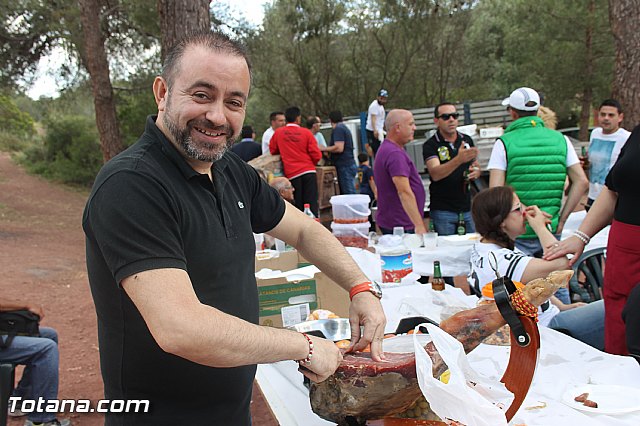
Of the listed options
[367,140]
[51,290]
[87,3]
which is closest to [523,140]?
[51,290]

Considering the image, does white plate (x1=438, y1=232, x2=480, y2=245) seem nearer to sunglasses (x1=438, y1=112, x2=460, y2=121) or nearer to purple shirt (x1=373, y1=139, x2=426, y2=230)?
purple shirt (x1=373, y1=139, x2=426, y2=230)

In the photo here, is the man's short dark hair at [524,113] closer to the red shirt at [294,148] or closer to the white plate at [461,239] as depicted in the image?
the white plate at [461,239]

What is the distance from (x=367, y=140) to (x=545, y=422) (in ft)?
32.9

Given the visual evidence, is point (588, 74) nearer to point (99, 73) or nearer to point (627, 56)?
point (627, 56)

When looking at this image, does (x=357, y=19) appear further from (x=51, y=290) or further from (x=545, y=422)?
(x=545, y=422)

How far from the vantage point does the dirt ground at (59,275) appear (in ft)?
15.2

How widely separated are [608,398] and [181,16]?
5.32 m

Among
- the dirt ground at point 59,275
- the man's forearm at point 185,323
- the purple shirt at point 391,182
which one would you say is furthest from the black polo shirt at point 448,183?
the man's forearm at point 185,323

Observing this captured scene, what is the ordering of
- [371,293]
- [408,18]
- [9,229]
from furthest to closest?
[408,18], [9,229], [371,293]

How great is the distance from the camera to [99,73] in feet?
33.1

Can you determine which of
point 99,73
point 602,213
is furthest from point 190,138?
point 99,73

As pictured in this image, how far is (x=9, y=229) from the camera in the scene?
37.3 ft

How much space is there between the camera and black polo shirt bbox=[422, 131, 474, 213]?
5188mm

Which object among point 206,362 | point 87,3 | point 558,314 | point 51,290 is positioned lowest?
point 51,290
